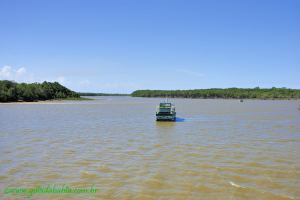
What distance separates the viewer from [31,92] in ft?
346

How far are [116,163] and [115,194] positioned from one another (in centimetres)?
401

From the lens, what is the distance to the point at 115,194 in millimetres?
9055

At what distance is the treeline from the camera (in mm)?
93188

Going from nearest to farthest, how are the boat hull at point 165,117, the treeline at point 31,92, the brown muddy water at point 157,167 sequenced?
1. the brown muddy water at point 157,167
2. the boat hull at point 165,117
3. the treeline at point 31,92

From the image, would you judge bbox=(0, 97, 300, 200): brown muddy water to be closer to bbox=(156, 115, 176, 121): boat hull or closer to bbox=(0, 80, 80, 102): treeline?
bbox=(156, 115, 176, 121): boat hull

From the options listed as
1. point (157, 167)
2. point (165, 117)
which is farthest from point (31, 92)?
point (157, 167)

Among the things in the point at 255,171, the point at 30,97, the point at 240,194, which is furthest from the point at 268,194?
the point at 30,97

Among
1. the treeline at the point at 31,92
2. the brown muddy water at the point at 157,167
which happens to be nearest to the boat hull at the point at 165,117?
the brown muddy water at the point at 157,167

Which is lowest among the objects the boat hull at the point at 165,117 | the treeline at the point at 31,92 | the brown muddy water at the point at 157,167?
the brown muddy water at the point at 157,167

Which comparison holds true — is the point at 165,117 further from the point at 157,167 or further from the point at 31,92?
the point at 31,92

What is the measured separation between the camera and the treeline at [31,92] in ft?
306

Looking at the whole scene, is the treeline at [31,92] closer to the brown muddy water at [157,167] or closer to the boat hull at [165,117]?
the boat hull at [165,117]

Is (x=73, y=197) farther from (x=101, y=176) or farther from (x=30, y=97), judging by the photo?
(x=30, y=97)

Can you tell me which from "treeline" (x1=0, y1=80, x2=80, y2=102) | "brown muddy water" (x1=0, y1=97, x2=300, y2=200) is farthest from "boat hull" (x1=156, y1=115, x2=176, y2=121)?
"treeline" (x1=0, y1=80, x2=80, y2=102)
